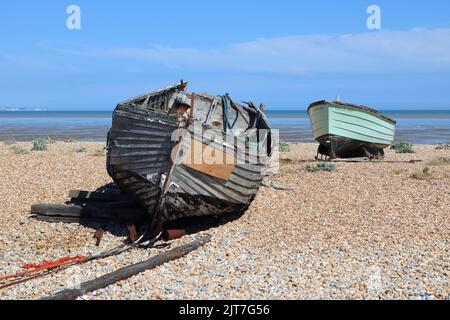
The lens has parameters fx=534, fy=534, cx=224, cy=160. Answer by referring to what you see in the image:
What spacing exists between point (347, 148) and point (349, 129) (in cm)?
86

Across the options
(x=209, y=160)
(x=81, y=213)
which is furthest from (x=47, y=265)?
(x=209, y=160)

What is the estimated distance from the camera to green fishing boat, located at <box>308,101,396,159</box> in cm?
1925

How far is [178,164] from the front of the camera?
8453 mm

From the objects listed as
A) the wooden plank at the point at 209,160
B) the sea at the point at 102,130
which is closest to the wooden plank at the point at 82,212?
the wooden plank at the point at 209,160

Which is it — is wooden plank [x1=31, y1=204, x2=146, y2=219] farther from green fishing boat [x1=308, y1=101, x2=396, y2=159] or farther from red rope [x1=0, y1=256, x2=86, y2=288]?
green fishing boat [x1=308, y1=101, x2=396, y2=159]

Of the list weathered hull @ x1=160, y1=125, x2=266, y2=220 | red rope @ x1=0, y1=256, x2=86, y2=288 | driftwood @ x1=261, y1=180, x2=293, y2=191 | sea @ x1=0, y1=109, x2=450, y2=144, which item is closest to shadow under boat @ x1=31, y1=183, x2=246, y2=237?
weathered hull @ x1=160, y1=125, x2=266, y2=220

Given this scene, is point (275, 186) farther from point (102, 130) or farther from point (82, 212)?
point (102, 130)

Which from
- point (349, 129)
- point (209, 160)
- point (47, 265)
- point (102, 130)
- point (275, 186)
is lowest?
point (47, 265)

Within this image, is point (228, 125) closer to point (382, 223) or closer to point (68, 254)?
point (382, 223)
